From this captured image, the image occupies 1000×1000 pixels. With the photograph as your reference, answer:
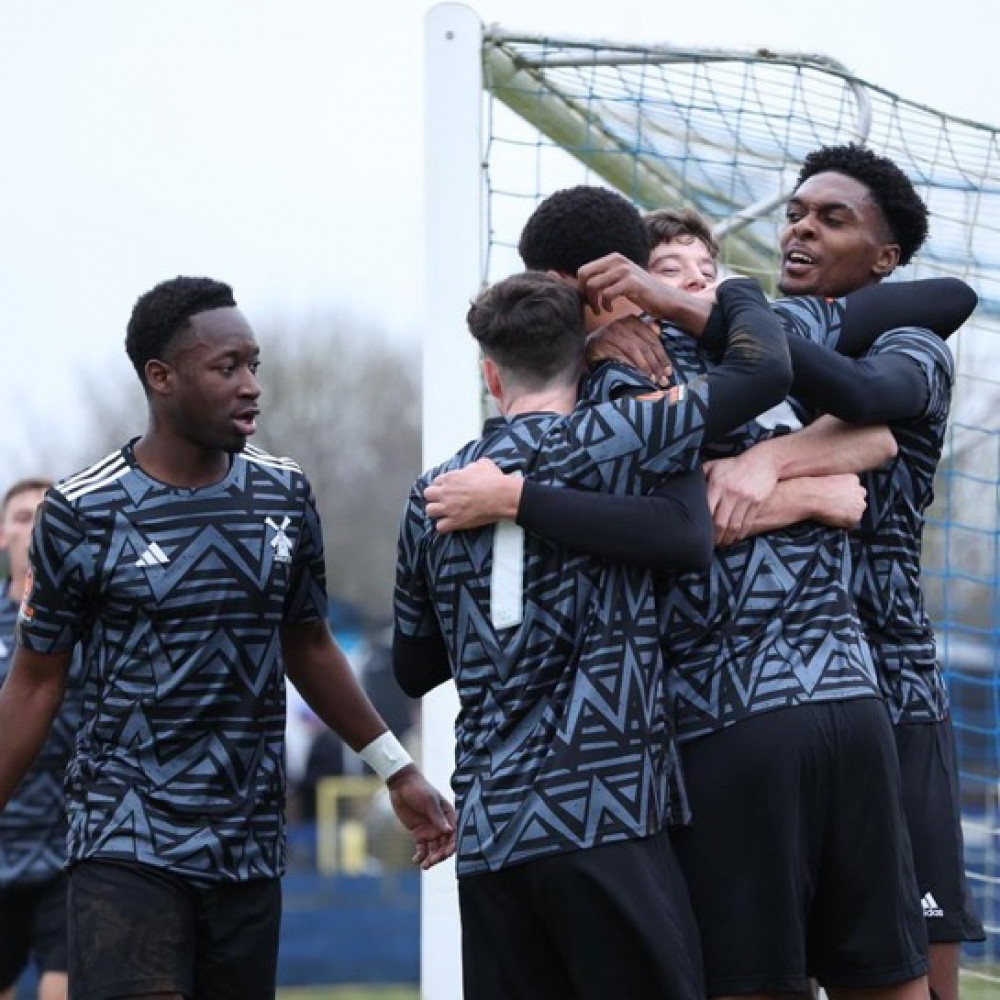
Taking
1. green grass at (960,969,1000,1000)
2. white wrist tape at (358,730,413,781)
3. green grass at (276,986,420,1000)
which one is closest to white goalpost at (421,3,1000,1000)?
white wrist tape at (358,730,413,781)

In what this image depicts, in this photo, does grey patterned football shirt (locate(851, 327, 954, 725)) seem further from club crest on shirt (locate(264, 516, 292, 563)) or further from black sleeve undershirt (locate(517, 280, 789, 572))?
club crest on shirt (locate(264, 516, 292, 563))

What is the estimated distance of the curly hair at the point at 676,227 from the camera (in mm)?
4398

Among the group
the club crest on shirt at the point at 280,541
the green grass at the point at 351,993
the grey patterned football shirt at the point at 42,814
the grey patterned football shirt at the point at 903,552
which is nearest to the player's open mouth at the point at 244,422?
the club crest on shirt at the point at 280,541

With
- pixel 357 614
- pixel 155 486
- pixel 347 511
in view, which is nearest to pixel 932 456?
pixel 155 486

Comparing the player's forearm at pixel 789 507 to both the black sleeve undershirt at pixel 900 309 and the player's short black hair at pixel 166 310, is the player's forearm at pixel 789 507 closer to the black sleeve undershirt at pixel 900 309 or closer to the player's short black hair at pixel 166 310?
the black sleeve undershirt at pixel 900 309

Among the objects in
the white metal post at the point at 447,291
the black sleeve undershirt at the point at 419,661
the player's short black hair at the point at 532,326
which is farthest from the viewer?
the white metal post at the point at 447,291

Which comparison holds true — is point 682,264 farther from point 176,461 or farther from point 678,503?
point 176,461

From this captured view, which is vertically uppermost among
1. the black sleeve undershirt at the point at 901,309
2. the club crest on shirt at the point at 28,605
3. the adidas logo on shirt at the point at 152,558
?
the black sleeve undershirt at the point at 901,309

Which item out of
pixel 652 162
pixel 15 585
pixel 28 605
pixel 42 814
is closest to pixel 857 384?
pixel 28 605

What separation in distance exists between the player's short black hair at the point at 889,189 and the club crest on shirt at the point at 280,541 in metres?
1.49

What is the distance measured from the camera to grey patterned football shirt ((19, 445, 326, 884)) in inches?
177

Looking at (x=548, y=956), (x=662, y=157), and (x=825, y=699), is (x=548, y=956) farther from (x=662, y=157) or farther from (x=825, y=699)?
(x=662, y=157)

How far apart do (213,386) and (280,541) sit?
401mm

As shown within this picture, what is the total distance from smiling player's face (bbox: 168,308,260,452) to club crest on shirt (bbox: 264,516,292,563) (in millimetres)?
204
